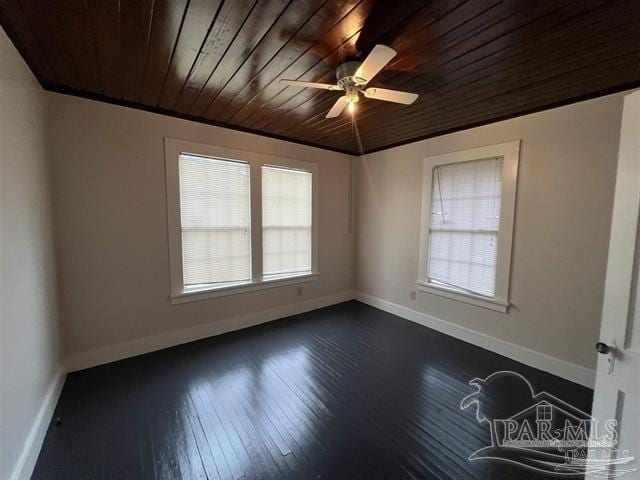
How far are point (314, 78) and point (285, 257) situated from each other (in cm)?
235

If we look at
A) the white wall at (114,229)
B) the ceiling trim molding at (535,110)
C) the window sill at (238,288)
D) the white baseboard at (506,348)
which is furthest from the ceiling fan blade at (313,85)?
the white baseboard at (506,348)

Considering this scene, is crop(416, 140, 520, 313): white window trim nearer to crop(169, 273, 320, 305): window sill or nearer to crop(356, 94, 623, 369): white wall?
crop(356, 94, 623, 369): white wall

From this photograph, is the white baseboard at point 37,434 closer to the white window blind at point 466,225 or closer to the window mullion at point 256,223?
the window mullion at point 256,223

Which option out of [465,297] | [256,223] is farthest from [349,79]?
[465,297]

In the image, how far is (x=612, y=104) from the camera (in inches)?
84.1

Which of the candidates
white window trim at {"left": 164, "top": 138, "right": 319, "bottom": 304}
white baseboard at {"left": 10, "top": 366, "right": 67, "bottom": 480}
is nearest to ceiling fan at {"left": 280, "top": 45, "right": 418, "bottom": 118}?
white window trim at {"left": 164, "top": 138, "right": 319, "bottom": 304}

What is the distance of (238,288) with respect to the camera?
3365 mm

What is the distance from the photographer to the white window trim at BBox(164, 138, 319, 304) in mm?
2842

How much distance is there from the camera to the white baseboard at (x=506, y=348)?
2.37 metres

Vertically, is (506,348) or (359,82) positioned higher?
(359,82)

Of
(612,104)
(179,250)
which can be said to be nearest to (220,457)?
(179,250)

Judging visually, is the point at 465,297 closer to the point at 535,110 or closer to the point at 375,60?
the point at 535,110

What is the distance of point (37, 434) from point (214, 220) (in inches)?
84.0

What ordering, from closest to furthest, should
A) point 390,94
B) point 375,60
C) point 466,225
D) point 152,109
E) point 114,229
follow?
point 375,60 < point 390,94 < point 114,229 < point 152,109 < point 466,225
